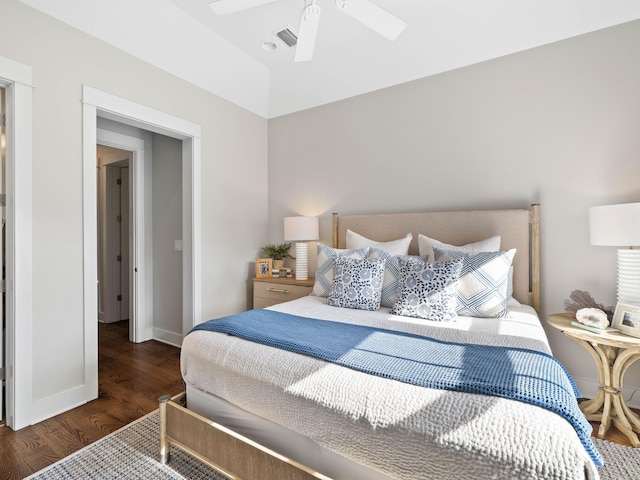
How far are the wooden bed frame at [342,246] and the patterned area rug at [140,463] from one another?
0.32 ft

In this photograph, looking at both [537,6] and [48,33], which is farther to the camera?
[537,6]

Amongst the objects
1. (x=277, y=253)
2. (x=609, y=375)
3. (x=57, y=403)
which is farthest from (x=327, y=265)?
(x=57, y=403)

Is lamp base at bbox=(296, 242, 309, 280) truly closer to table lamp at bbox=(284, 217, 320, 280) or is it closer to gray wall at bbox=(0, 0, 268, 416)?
table lamp at bbox=(284, 217, 320, 280)

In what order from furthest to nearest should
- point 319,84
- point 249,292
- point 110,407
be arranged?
point 249,292, point 319,84, point 110,407

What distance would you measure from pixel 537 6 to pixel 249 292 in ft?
11.7

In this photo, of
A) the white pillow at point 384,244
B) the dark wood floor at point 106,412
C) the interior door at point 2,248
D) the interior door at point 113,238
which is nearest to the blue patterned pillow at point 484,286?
the white pillow at point 384,244

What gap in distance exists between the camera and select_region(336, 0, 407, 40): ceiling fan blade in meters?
1.84

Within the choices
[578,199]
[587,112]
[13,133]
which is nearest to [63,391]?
[13,133]

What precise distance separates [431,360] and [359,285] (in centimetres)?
105

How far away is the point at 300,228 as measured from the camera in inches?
133

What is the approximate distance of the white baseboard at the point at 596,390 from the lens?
2.28m

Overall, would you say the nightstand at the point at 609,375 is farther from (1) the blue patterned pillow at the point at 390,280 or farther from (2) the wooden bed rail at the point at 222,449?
(2) the wooden bed rail at the point at 222,449

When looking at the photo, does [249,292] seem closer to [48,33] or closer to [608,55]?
[48,33]

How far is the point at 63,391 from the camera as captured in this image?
2.23 meters
